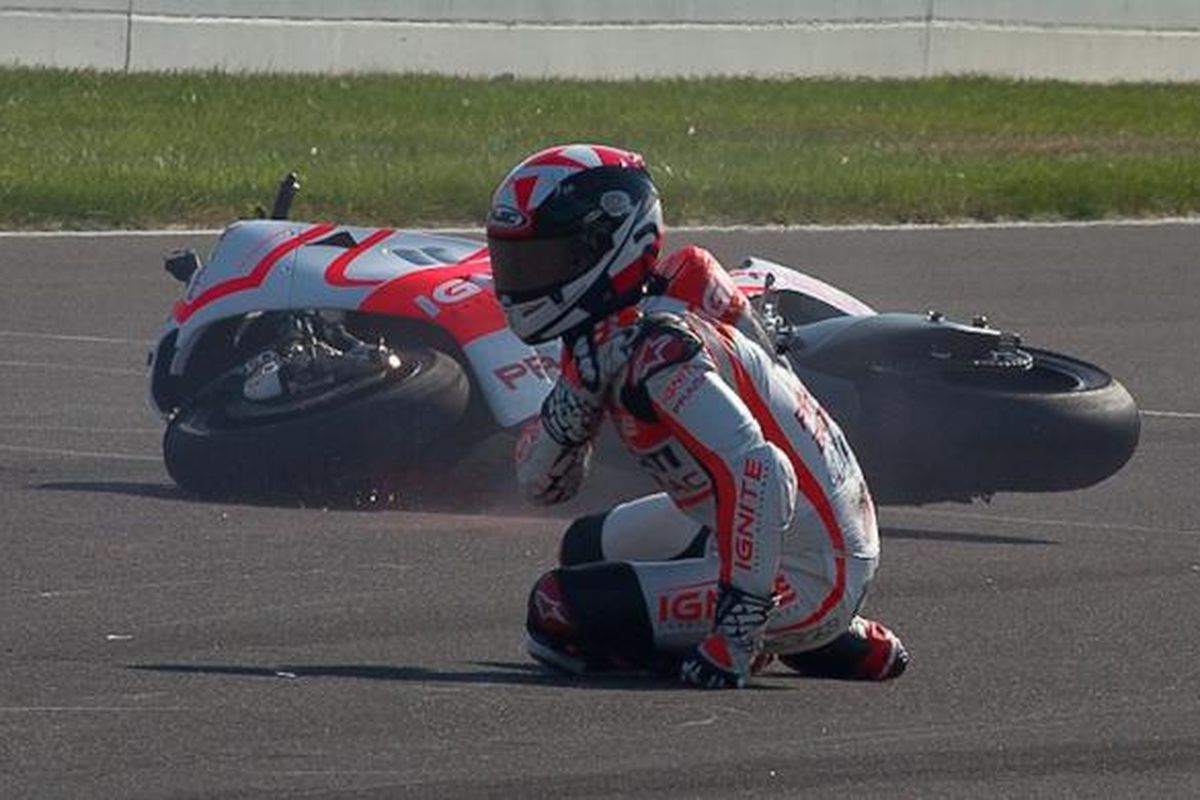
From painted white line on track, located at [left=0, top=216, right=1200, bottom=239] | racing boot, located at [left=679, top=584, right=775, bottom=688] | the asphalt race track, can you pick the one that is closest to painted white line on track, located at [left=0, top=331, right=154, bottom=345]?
the asphalt race track

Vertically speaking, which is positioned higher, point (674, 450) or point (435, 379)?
point (674, 450)

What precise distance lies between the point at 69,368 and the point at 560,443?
5919mm

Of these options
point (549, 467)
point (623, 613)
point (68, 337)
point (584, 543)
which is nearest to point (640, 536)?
point (584, 543)

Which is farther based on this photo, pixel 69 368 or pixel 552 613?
pixel 69 368

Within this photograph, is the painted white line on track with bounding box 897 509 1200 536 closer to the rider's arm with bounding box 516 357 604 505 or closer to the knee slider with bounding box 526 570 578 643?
the knee slider with bounding box 526 570 578 643

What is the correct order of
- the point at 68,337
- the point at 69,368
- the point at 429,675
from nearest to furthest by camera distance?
the point at 429,675 → the point at 69,368 → the point at 68,337

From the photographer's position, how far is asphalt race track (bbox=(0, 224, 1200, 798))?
596cm

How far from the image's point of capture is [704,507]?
6727mm

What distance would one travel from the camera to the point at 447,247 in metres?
9.83

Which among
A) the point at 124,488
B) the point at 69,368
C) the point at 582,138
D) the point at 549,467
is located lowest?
the point at 582,138

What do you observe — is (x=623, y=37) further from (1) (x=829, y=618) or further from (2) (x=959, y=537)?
(1) (x=829, y=618)

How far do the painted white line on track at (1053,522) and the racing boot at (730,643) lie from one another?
2.78 m

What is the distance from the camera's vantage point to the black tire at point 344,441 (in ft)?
30.7

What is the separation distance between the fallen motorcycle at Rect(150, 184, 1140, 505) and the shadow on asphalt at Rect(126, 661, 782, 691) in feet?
7.54
